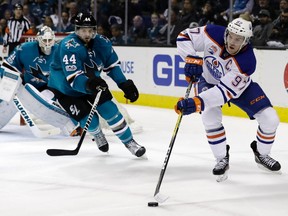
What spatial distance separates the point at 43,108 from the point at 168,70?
8.94 feet

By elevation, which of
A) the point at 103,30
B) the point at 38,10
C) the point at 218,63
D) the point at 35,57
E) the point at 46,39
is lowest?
the point at 38,10

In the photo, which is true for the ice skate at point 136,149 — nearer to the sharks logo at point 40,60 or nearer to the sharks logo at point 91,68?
the sharks logo at point 91,68

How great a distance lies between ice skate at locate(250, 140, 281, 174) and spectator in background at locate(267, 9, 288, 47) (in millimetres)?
2867

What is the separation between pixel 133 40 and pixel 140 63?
1.73 feet

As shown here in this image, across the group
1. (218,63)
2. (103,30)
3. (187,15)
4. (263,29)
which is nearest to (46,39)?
(218,63)

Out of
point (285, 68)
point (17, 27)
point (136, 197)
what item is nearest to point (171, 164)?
point (136, 197)

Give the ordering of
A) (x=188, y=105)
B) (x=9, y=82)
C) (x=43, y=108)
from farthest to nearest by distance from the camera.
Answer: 1. (x=9, y=82)
2. (x=43, y=108)
3. (x=188, y=105)

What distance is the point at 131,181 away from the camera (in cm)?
392

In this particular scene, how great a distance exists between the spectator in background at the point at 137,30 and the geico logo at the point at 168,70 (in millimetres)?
674

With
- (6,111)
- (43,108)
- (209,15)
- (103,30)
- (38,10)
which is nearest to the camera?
(43,108)

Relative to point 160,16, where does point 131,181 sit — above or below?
above

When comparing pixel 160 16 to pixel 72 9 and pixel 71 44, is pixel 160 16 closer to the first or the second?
pixel 72 9

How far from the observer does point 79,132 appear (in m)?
5.85

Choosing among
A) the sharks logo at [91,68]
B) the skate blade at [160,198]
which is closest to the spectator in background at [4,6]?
the sharks logo at [91,68]
